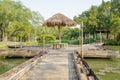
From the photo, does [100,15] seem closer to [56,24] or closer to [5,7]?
[5,7]

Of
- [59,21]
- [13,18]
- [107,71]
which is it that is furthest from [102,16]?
[107,71]

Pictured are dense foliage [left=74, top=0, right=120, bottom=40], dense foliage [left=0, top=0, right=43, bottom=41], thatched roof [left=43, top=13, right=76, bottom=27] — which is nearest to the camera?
thatched roof [left=43, top=13, right=76, bottom=27]

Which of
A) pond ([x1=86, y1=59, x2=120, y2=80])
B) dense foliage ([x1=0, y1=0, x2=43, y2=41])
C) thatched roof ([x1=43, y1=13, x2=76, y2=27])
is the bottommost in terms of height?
pond ([x1=86, y1=59, x2=120, y2=80])

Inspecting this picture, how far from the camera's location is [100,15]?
4256cm

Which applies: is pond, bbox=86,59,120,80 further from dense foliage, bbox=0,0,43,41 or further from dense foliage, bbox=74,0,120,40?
dense foliage, bbox=74,0,120,40

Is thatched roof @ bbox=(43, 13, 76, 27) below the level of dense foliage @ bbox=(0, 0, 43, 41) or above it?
below

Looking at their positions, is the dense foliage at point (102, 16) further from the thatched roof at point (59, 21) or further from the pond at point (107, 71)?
the pond at point (107, 71)

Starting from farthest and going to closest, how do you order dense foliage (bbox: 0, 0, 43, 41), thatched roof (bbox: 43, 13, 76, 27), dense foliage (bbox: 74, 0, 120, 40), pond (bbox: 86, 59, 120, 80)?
1. dense foliage (bbox: 74, 0, 120, 40)
2. dense foliage (bbox: 0, 0, 43, 41)
3. thatched roof (bbox: 43, 13, 76, 27)
4. pond (bbox: 86, 59, 120, 80)

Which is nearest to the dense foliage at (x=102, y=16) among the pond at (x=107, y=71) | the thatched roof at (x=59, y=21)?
the thatched roof at (x=59, y=21)

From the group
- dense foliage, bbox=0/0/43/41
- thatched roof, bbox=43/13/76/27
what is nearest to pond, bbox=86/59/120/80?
thatched roof, bbox=43/13/76/27

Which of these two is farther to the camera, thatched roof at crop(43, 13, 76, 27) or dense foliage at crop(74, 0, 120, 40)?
dense foliage at crop(74, 0, 120, 40)

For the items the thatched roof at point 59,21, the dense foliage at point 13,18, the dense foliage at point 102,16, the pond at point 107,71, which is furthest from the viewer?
the dense foliage at point 102,16

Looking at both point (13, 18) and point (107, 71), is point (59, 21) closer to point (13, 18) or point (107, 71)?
point (107, 71)

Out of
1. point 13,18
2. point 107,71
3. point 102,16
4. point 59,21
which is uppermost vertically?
point 102,16
